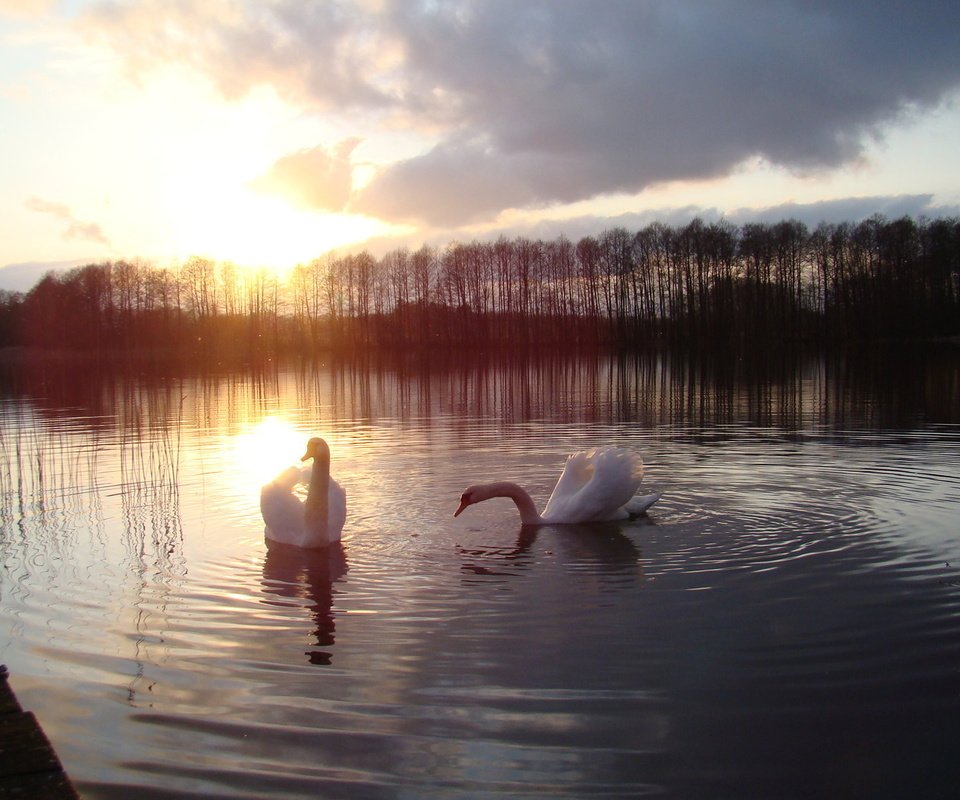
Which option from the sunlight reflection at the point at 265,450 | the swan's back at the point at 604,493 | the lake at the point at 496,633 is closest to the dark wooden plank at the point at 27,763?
the lake at the point at 496,633

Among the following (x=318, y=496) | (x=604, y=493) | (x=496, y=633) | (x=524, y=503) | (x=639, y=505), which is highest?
(x=318, y=496)

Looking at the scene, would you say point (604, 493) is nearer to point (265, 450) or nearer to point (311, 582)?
point (311, 582)

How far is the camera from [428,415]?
974 inches

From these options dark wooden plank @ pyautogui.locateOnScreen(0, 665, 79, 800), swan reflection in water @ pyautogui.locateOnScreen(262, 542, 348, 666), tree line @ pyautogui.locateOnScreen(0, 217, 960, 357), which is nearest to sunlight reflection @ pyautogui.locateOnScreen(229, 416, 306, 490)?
swan reflection in water @ pyautogui.locateOnScreen(262, 542, 348, 666)

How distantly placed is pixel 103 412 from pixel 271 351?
76.5 m

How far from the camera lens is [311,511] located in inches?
384

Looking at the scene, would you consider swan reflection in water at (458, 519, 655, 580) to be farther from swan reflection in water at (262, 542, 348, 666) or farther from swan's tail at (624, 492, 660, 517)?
swan reflection in water at (262, 542, 348, 666)

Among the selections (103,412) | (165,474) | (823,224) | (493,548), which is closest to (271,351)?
(823,224)

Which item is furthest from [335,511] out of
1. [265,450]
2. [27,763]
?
[265,450]

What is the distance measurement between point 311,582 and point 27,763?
4.58 metres

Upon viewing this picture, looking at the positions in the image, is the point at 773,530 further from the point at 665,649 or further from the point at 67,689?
the point at 67,689

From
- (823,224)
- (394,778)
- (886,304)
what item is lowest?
(394,778)

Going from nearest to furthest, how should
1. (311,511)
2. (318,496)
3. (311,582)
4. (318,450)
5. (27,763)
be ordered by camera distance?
(27,763)
(311,582)
(311,511)
(318,496)
(318,450)

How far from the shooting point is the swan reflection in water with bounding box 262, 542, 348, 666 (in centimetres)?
685
